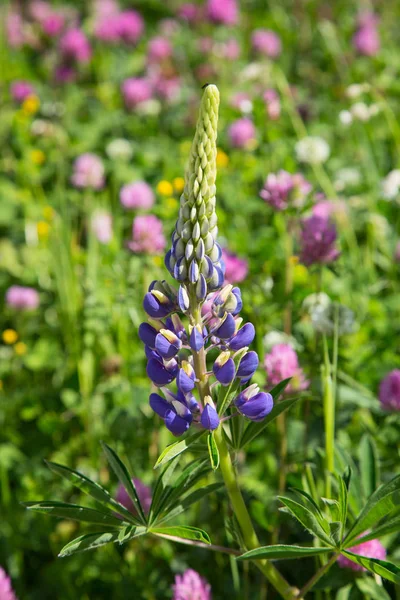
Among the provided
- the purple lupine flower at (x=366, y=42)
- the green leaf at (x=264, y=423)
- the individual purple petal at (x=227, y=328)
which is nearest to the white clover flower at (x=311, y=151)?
the purple lupine flower at (x=366, y=42)

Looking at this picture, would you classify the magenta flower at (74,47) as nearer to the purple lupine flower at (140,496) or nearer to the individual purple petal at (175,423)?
the purple lupine flower at (140,496)

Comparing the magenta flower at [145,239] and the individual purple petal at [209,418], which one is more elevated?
the magenta flower at [145,239]

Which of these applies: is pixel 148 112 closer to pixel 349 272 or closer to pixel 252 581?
pixel 349 272

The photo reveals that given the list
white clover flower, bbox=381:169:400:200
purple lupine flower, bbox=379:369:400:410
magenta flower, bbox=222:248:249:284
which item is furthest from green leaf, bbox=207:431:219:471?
white clover flower, bbox=381:169:400:200

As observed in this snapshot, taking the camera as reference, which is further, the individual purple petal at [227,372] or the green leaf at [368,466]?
the green leaf at [368,466]

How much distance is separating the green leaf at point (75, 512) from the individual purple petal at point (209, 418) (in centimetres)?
36

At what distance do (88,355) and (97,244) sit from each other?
0.78m

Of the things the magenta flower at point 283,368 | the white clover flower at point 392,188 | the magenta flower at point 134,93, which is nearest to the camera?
the magenta flower at point 283,368

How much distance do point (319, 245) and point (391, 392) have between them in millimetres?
517

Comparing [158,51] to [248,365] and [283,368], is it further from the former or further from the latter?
[248,365]

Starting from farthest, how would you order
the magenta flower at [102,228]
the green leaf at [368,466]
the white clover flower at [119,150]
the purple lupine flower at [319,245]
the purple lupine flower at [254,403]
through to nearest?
1. the white clover flower at [119,150]
2. the magenta flower at [102,228]
3. the purple lupine flower at [319,245]
4. the green leaf at [368,466]
5. the purple lupine flower at [254,403]

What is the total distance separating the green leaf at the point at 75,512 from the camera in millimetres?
1512

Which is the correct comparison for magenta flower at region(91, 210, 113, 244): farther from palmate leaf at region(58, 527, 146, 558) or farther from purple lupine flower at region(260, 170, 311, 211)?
palmate leaf at region(58, 527, 146, 558)

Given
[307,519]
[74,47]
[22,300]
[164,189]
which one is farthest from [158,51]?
[307,519]
